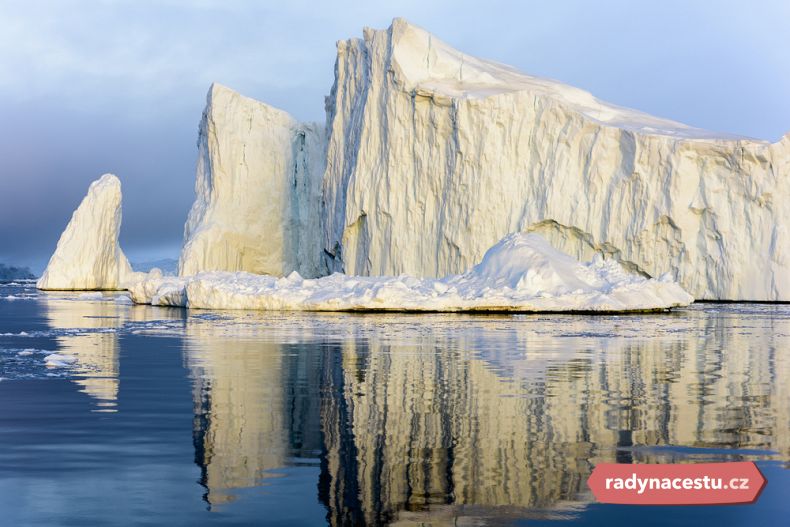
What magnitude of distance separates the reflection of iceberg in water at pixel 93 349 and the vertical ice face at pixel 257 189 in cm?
2101

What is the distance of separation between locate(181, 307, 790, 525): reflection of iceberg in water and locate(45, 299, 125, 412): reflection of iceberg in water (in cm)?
80

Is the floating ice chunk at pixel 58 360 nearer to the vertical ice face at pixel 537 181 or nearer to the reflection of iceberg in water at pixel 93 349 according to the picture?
the reflection of iceberg in water at pixel 93 349

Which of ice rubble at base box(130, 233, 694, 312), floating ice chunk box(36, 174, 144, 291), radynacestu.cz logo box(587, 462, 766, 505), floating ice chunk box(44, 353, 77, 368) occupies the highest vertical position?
floating ice chunk box(36, 174, 144, 291)

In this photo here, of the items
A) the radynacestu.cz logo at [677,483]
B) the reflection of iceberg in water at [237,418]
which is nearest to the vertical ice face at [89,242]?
the reflection of iceberg in water at [237,418]

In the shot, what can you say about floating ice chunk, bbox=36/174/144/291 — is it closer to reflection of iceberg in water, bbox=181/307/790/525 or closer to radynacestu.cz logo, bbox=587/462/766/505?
reflection of iceberg in water, bbox=181/307/790/525

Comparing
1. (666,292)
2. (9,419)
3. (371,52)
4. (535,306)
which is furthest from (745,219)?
(9,419)

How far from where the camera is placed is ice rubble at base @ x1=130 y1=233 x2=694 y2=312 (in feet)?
73.5

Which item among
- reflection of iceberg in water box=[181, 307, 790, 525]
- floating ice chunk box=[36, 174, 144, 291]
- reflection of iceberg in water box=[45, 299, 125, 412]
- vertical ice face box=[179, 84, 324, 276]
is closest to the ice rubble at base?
reflection of iceberg in water box=[45, 299, 125, 412]

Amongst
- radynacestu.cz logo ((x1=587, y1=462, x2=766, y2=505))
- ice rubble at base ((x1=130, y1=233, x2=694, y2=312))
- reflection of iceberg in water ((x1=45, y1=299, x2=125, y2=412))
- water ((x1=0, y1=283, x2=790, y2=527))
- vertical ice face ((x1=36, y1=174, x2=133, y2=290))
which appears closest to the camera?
water ((x1=0, y1=283, x2=790, y2=527))

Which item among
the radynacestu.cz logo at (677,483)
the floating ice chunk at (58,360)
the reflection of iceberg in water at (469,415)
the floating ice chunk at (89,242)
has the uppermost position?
the floating ice chunk at (89,242)

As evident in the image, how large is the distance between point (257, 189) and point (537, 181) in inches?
618

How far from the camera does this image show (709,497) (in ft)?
13.3

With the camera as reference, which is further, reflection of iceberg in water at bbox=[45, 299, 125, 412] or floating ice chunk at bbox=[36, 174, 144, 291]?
floating ice chunk at bbox=[36, 174, 144, 291]

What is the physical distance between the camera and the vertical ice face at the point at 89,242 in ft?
144
